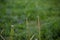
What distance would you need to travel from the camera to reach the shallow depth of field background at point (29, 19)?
9.01 ft

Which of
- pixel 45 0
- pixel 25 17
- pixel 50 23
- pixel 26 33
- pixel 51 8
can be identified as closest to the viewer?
pixel 26 33

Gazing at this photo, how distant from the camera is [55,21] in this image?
2.99 m

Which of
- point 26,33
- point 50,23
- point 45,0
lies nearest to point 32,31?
point 26,33

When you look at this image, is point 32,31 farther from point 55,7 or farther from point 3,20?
point 55,7

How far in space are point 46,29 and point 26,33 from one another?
0.28 metres

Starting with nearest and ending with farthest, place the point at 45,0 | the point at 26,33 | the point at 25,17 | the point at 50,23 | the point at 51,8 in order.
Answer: the point at 26,33, the point at 50,23, the point at 25,17, the point at 51,8, the point at 45,0

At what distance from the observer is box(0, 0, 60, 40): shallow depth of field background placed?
2.75m

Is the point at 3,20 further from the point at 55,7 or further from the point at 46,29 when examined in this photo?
the point at 55,7

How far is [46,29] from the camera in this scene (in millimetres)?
2855

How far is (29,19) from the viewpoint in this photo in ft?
10.3

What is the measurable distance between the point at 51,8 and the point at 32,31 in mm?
730

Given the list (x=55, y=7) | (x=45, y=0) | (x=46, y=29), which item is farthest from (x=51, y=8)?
(x=46, y=29)

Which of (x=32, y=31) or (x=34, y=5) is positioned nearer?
(x=32, y=31)

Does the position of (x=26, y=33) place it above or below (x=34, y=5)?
below
